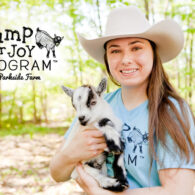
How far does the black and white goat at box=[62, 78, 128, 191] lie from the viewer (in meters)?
1.79

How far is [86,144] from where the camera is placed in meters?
1.93

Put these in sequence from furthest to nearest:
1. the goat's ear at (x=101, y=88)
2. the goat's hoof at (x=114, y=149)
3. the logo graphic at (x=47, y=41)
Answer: the logo graphic at (x=47, y=41), the goat's ear at (x=101, y=88), the goat's hoof at (x=114, y=149)

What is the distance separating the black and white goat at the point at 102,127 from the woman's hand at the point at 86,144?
6 cm

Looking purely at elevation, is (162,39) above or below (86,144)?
above

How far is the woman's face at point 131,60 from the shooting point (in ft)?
6.12

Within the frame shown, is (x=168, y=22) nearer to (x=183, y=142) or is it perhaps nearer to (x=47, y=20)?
(x=183, y=142)

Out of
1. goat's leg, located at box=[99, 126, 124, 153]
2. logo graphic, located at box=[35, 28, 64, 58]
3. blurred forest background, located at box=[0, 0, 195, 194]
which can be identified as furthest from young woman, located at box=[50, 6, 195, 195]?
logo graphic, located at box=[35, 28, 64, 58]

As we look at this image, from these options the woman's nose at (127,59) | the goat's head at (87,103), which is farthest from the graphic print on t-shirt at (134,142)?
the woman's nose at (127,59)

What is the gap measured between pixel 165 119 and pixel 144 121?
0.66 ft

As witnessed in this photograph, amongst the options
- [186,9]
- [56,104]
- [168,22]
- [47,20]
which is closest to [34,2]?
[47,20]

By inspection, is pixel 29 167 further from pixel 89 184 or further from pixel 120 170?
pixel 120 170

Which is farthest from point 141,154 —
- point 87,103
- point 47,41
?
point 47,41

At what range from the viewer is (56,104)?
660 inches

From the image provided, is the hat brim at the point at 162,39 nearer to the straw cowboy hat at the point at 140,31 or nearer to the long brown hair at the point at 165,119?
the straw cowboy hat at the point at 140,31
